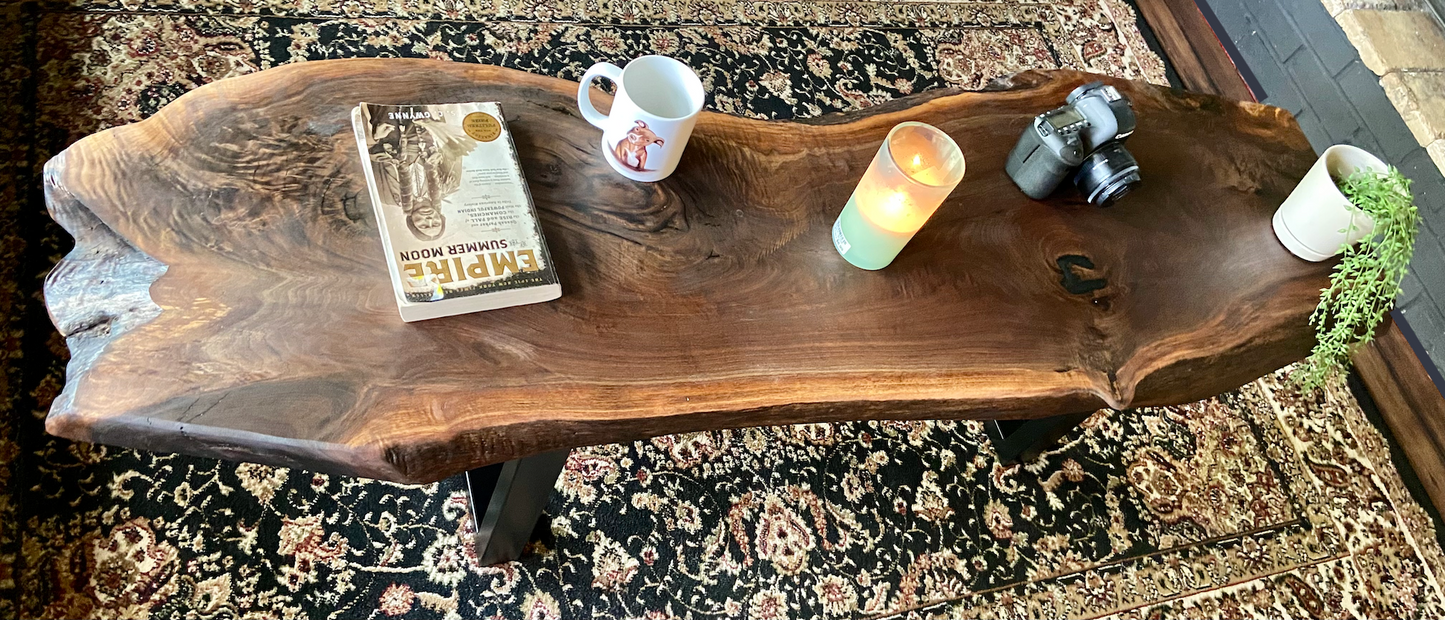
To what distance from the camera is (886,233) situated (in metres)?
0.96

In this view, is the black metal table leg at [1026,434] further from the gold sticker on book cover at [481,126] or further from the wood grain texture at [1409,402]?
the gold sticker on book cover at [481,126]

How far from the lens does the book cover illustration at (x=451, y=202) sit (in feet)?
2.72

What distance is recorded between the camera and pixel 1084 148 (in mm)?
1104

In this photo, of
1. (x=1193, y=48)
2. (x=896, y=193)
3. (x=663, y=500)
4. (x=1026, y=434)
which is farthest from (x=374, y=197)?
(x=1193, y=48)

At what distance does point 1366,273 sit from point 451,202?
111cm

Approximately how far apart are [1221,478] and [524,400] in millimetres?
1384

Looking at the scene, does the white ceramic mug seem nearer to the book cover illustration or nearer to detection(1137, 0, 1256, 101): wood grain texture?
the book cover illustration

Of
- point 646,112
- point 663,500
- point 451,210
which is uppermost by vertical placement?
point 646,112

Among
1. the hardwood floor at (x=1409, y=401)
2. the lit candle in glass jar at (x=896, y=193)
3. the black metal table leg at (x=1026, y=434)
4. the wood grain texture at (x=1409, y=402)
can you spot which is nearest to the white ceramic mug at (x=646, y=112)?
the lit candle in glass jar at (x=896, y=193)

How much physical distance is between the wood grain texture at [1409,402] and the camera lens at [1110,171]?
3.31ft

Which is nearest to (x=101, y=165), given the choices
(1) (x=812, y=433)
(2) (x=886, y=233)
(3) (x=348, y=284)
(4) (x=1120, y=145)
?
(3) (x=348, y=284)

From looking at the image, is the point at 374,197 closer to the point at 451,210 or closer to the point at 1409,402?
the point at 451,210

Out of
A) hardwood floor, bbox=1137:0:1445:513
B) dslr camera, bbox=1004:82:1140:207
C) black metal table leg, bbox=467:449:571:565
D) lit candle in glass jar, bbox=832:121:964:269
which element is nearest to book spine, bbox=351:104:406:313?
black metal table leg, bbox=467:449:571:565

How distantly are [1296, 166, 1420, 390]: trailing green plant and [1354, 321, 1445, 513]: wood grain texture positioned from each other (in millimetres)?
767
